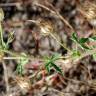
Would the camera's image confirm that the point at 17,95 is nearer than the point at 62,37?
Yes

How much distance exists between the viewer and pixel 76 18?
2.05 meters

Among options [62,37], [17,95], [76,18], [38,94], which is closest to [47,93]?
[38,94]

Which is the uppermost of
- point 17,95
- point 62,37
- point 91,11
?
point 91,11

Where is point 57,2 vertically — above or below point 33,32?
above

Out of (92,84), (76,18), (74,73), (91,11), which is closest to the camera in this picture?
(91,11)

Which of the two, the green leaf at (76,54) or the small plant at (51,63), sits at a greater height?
the green leaf at (76,54)

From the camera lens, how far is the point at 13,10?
2.12m

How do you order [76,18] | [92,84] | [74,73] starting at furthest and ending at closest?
1. [76,18]
2. [74,73]
3. [92,84]

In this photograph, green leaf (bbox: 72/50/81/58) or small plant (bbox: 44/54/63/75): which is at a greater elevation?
green leaf (bbox: 72/50/81/58)

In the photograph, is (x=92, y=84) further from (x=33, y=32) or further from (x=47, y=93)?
(x=33, y=32)

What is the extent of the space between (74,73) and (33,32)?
14.0 inches

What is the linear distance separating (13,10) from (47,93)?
0.62 m

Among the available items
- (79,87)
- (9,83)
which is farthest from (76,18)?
(9,83)

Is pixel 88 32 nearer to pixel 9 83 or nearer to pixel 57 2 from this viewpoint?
pixel 57 2
